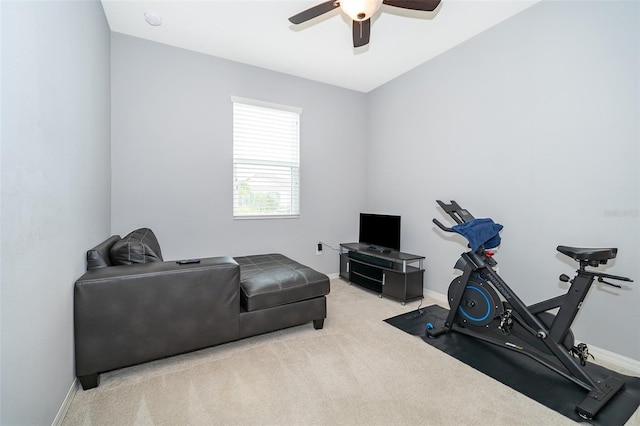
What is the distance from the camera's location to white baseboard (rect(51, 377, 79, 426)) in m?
1.48

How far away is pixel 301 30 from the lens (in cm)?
294

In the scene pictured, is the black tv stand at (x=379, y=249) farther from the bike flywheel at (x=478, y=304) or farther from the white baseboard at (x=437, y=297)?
the bike flywheel at (x=478, y=304)

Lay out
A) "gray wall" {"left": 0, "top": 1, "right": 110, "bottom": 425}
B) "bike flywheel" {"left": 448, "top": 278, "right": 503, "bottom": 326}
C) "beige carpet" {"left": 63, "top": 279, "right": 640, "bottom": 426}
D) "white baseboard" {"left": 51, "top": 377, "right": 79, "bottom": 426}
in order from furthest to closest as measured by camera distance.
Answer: "bike flywheel" {"left": 448, "top": 278, "right": 503, "bottom": 326}
"beige carpet" {"left": 63, "top": 279, "right": 640, "bottom": 426}
"white baseboard" {"left": 51, "top": 377, "right": 79, "bottom": 426}
"gray wall" {"left": 0, "top": 1, "right": 110, "bottom": 425}

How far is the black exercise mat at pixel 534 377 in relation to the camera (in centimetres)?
167

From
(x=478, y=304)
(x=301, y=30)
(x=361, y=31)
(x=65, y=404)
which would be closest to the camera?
(x=65, y=404)

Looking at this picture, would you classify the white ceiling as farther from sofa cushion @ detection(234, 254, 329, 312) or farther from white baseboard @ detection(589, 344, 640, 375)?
white baseboard @ detection(589, 344, 640, 375)

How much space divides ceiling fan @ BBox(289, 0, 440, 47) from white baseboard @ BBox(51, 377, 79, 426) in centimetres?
280

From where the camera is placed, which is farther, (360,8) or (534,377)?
(534,377)

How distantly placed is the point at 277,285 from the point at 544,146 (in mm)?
2630

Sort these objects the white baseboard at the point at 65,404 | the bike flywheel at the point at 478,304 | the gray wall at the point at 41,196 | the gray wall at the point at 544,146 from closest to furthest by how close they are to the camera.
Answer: the gray wall at the point at 41,196, the white baseboard at the point at 65,404, the gray wall at the point at 544,146, the bike flywheel at the point at 478,304

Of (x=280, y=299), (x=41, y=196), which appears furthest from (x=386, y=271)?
(x=41, y=196)

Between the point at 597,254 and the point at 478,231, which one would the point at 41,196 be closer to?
the point at 478,231

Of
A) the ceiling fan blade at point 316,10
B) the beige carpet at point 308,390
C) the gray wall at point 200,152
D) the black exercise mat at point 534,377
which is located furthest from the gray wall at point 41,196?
the black exercise mat at point 534,377

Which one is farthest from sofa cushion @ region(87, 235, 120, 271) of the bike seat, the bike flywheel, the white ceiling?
the bike seat
